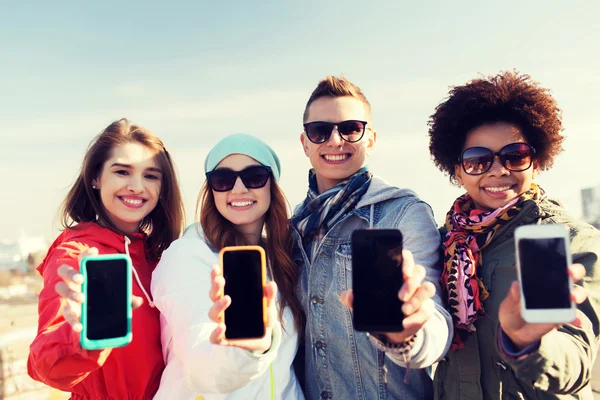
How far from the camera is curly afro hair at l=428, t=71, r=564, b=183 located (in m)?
3.27

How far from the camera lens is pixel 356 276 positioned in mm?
2230

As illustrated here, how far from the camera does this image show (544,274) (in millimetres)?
2084

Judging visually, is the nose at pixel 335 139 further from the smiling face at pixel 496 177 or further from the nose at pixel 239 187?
the smiling face at pixel 496 177

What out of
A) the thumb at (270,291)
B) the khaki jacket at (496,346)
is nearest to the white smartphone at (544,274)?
the khaki jacket at (496,346)

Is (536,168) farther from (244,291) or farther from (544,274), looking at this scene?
(244,291)

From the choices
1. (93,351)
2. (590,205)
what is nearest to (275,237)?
(93,351)

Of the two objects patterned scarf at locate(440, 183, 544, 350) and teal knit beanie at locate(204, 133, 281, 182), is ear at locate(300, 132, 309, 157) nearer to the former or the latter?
teal knit beanie at locate(204, 133, 281, 182)

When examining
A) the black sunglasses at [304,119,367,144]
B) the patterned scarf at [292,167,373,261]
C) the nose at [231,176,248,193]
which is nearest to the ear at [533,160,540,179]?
the patterned scarf at [292,167,373,261]

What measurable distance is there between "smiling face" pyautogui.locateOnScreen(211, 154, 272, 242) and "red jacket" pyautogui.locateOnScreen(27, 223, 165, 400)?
33.0 inches

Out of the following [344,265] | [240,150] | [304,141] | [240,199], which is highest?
[304,141]

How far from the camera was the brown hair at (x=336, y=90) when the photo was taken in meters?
3.77

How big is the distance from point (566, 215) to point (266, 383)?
2.18m

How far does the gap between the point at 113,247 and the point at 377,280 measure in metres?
2.14

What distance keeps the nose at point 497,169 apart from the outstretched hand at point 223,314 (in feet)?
5.85
